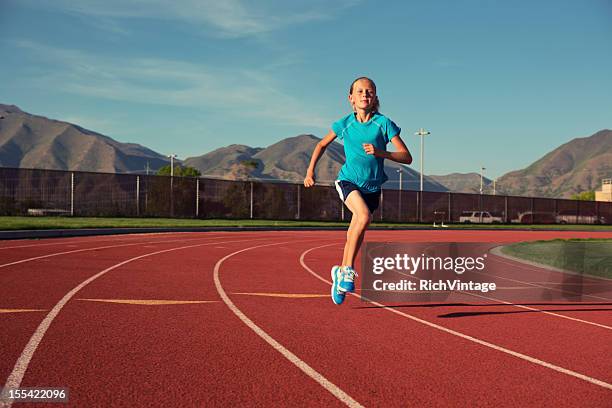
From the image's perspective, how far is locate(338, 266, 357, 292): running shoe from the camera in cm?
577

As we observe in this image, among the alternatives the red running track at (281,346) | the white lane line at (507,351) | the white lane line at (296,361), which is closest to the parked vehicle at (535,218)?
the red running track at (281,346)

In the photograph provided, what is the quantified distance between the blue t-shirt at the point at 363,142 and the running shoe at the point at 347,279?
2.56 feet

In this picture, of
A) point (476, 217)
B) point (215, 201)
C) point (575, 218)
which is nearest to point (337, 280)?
point (215, 201)

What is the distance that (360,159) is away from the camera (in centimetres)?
Answer: 574

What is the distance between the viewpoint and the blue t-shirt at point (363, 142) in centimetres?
568

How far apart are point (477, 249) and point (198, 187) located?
97.5ft

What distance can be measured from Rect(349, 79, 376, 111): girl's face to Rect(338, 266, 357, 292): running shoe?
1569mm

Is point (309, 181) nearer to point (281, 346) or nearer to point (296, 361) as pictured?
point (281, 346)

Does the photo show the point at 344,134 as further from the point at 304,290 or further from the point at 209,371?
the point at 304,290

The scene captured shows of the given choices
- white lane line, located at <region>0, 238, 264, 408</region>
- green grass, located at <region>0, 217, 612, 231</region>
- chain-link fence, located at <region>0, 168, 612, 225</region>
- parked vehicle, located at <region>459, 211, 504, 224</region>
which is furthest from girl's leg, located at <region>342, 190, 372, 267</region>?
parked vehicle, located at <region>459, 211, 504, 224</region>

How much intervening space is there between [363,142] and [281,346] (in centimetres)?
204

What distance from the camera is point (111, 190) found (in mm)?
32906

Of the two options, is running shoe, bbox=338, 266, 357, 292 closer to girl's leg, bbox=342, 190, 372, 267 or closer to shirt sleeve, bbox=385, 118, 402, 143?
girl's leg, bbox=342, 190, 372, 267

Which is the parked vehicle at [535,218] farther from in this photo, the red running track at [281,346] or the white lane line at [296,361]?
the white lane line at [296,361]
